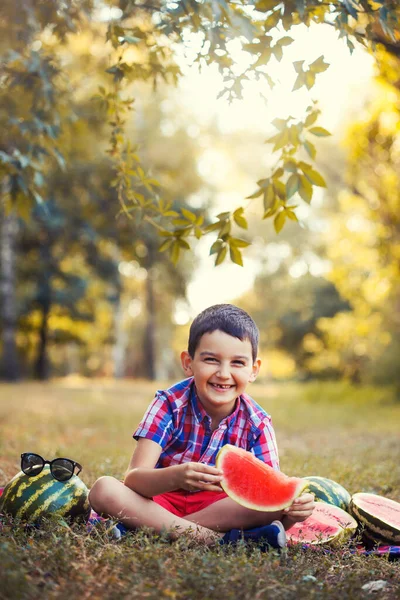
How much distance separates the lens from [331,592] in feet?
7.52

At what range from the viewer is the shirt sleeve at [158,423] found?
3203 millimetres

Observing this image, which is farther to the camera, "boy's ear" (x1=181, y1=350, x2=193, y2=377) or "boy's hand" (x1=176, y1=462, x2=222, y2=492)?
"boy's ear" (x1=181, y1=350, x2=193, y2=377)

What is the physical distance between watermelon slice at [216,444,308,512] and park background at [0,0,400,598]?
0.86ft

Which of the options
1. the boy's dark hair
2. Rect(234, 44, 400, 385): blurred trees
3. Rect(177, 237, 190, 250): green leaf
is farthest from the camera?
Rect(234, 44, 400, 385): blurred trees

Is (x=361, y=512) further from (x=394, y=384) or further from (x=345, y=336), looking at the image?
(x=345, y=336)

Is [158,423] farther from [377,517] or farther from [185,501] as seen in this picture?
[377,517]

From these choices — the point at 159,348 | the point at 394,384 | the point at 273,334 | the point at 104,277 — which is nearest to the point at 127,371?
the point at 159,348

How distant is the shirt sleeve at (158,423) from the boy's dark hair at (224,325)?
0.99 ft

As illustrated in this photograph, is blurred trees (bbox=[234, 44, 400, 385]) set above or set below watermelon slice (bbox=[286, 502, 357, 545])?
above

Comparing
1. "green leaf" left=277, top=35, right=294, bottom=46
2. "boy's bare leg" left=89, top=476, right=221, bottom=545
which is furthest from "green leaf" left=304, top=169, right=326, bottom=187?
"boy's bare leg" left=89, top=476, right=221, bottom=545

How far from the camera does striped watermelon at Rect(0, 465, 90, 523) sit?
10.0ft

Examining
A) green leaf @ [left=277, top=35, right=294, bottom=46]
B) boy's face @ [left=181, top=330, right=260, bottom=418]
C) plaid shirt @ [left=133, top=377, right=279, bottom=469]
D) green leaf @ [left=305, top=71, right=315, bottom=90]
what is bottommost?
plaid shirt @ [left=133, top=377, right=279, bottom=469]

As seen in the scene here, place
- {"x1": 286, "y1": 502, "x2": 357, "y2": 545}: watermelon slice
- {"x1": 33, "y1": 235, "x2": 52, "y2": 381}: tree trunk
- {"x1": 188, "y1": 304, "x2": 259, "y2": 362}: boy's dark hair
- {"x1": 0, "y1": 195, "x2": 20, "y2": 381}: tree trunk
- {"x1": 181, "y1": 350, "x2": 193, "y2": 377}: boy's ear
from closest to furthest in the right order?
{"x1": 286, "y1": 502, "x2": 357, "y2": 545}: watermelon slice < {"x1": 188, "y1": 304, "x2": 259, "y2": 362}: boy's dark hair < {"x1": 181, "y1": 350, "x2": 193, "y2": 377}: boy's ear < {"x1": 0, "y1": 195, "x2": 20, "y2": 381}: tree trunk < {"x1": 33, "y1": 235, "x2": 52, "y2": 381}: tree trunk

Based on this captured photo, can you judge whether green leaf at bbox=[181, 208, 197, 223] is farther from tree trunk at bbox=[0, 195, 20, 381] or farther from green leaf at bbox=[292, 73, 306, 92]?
tree trunk at bbox=[0, 195, 20, 381]
